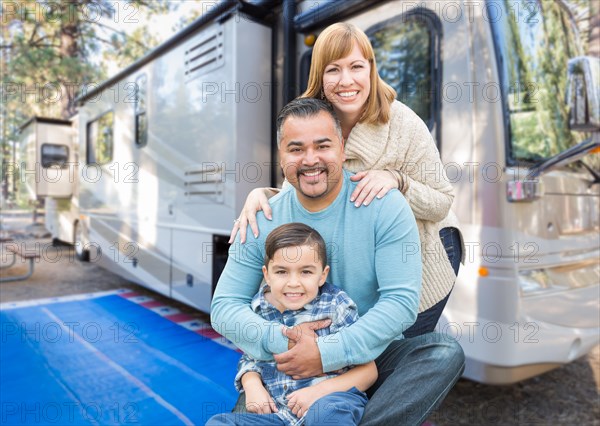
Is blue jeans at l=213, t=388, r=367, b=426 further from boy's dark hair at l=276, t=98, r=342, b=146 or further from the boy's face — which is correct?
boy's dark hair at l=276, t=98, r=342, b=146

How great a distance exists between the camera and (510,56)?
255 centimetres

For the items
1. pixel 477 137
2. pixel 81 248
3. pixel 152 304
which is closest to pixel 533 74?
pixel 477 137

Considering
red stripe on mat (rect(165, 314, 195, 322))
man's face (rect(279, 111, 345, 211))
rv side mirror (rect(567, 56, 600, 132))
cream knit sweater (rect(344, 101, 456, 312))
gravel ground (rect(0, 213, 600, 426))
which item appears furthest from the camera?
red stripe on mat (rect(165, 314, 195, 322))

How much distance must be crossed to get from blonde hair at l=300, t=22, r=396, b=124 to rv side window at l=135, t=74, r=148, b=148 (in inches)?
146

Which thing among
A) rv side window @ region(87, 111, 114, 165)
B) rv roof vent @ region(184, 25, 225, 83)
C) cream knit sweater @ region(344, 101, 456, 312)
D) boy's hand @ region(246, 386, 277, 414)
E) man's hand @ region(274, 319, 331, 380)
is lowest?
boy's hand @ region(246, 386, 277, 414)

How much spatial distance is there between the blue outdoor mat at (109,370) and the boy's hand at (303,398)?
4.92ft

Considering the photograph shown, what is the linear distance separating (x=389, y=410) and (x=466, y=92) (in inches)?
69.2

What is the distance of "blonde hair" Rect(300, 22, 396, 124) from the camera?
1.58 meters

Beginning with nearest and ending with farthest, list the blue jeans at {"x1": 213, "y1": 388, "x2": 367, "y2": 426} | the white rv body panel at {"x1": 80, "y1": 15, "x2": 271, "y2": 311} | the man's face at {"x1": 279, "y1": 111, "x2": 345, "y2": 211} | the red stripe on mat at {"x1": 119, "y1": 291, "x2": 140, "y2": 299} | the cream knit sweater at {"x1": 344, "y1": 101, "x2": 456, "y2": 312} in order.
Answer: the blue jeans at {"x1": 213, "y1": 388, "x2": 367, "y2": 426} < the man's face at {"x1": 279, "y1": 111, "x2": 345, "y2": 211} < the cream knit sweater at {"x1": 344, "y1": 101, "x2": 456, "y2": 312} < the white rv body panel at {"x1": 80, "y1": 15, "x2": 271, "y2": 311} < the red stripe on mat at {"x1": 119, "y1": 291, "x2": 140, "y2": 299}

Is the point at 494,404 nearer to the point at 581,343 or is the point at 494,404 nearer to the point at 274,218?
the point at 581,343

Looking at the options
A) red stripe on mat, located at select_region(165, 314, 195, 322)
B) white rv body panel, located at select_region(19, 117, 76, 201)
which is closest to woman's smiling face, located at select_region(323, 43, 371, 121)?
red stripe on mat, located at select_region(165, 314, 195, 322)

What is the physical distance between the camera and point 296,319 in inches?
57.9

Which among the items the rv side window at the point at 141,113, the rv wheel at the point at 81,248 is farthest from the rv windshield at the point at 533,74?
A: the rv wheel at the point at 81,248

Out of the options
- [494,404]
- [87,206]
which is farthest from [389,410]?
[87,206]
